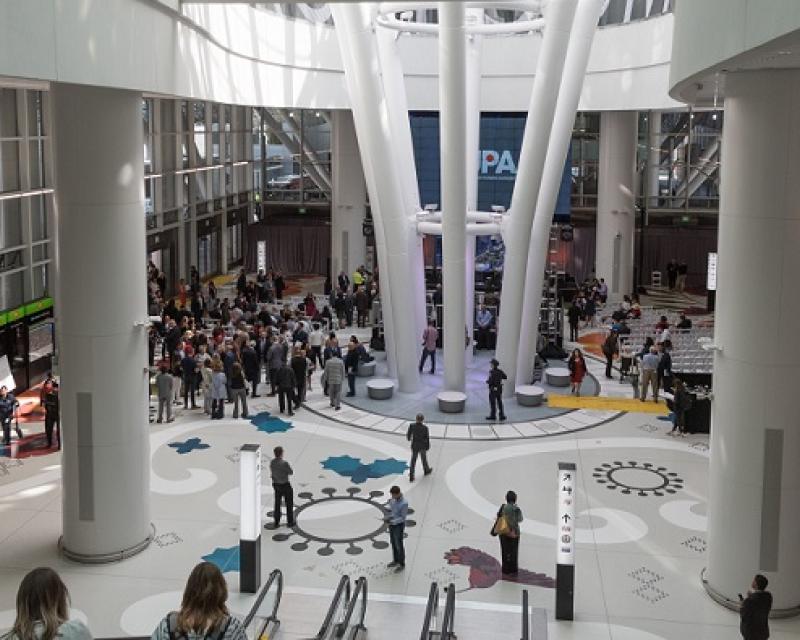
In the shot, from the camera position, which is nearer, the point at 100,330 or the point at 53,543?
the point at 100,330

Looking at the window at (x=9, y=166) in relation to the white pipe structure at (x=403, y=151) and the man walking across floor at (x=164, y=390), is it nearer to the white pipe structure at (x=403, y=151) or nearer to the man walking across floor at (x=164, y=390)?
the man walking across floor at (x=164, y=390)

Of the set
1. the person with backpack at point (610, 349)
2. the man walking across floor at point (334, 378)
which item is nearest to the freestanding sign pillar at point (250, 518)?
the man walking across floor at point (334, 378)

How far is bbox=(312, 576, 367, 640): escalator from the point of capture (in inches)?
412

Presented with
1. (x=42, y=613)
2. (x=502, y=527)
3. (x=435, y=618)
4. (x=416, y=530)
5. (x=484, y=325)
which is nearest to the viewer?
(x=42, y=613)

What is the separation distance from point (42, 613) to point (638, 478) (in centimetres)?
1452

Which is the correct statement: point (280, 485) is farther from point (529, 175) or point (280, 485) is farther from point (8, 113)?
point (8, 113)

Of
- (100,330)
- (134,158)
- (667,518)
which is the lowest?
(667,518)

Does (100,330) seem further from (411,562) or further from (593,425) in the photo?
(593,425)

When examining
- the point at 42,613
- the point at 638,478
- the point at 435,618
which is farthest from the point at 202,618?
the point at 638,478

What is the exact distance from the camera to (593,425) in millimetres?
21453

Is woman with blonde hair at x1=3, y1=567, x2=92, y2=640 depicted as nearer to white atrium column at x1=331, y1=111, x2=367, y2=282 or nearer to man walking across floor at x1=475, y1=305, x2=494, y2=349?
man walking across floor at x1=475, y1=305, x2=494, y2=349

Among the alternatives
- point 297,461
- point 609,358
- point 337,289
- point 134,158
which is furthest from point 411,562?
point 337,289

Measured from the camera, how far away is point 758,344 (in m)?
12.2

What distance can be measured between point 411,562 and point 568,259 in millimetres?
32351
